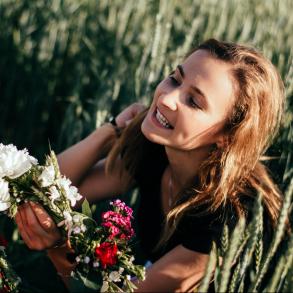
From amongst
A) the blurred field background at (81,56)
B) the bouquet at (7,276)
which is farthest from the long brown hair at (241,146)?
the blurred field background at (81,56)

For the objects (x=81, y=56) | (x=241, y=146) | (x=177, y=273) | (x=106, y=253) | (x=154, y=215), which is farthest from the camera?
(x=81, y=56)

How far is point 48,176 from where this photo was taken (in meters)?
0.99

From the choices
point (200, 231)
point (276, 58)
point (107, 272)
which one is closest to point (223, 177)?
point (200, 231)

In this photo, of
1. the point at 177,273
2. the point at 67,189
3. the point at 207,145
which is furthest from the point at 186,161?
the point at 67,189

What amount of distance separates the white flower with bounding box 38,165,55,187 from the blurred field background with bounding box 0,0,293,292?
2.65ft

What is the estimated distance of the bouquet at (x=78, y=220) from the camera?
0.99 m

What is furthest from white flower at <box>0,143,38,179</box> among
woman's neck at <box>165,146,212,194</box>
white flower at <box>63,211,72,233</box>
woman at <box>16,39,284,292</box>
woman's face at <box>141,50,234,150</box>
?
woman's neck at <box>165,146,212,194</box>

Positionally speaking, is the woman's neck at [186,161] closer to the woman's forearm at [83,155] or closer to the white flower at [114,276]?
the woman's forearm at [83,155]

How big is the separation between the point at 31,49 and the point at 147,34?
50 centimetres

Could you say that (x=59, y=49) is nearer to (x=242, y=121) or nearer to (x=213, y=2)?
(x=213, y=2)

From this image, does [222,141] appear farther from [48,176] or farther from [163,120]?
[48,176]

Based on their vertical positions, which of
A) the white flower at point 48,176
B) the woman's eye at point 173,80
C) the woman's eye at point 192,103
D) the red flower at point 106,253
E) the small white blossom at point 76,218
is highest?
the woman's eye at point 173,80

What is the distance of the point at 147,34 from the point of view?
2.47 meters

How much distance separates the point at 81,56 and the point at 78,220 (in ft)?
4.89
